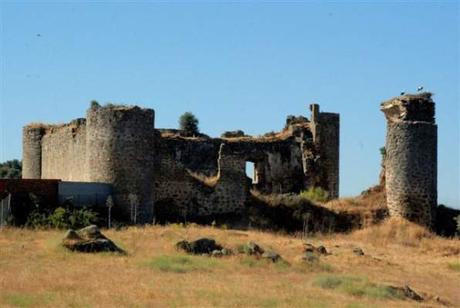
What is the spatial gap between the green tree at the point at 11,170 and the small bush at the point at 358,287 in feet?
138

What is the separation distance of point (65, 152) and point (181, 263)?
14845 millimetres

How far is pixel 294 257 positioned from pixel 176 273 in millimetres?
4180

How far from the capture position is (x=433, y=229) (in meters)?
28.3

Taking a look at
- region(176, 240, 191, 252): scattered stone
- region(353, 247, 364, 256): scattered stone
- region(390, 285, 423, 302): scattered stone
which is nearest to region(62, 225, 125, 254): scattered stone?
region(176, 240, 191, 252): scattered stone

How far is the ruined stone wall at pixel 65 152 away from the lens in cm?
2998

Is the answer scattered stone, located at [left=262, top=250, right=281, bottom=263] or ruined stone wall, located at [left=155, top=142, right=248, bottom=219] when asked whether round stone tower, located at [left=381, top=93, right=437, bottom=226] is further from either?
scattered stone, located at [left=262, top=250, right=281, bottom=263]

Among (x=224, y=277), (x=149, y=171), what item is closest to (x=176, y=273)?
(x=224, y=277)

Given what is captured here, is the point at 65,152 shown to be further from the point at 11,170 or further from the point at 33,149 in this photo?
the point at 11,170

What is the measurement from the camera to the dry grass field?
14406 mm

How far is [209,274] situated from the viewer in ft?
56.9

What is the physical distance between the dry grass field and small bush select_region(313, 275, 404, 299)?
0.02m

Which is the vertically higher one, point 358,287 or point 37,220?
point 37,220

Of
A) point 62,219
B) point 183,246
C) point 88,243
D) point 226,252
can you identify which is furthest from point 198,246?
point 62,219

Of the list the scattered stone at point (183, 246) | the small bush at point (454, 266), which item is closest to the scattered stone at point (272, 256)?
the scattered stone at point (183, 246)
